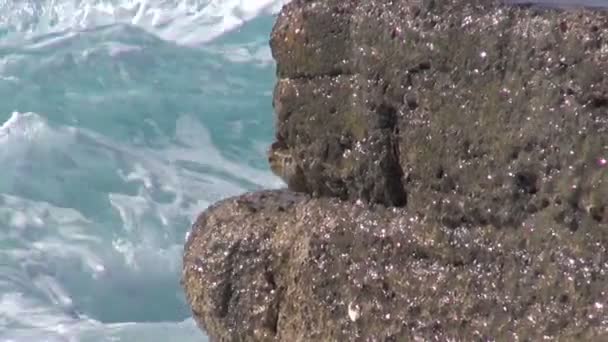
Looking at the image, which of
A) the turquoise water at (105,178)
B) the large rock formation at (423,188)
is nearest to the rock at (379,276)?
the large rock formation at (423,188)

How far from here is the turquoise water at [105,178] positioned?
383 ft

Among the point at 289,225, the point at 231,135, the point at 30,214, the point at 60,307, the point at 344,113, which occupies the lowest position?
the point at 289,225

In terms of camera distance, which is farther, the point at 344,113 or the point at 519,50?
the point at 344,113

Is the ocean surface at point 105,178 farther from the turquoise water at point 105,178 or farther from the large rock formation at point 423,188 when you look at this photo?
the large rock formation at point 423,188

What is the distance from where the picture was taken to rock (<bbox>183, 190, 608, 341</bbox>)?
2.89m

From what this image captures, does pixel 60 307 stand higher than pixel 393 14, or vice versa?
pixel 60 307

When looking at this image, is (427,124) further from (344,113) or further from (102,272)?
(102,272)

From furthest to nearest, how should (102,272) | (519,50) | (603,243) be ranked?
(102,272), (519,50), (603,243)

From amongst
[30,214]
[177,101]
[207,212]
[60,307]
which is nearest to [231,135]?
[177,101]

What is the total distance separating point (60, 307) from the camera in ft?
370

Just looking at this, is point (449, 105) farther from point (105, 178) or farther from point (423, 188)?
point (105, 178)

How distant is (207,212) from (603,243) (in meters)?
1.50

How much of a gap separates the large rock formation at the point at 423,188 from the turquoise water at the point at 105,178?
2546 inches

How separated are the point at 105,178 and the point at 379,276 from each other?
14794 cm
